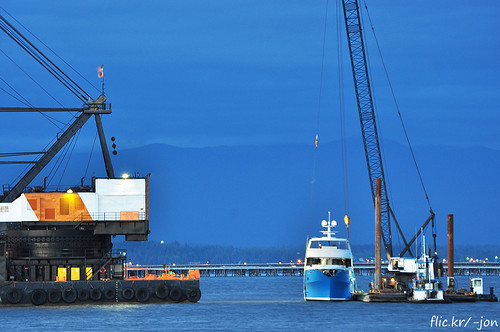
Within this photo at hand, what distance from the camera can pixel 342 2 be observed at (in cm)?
15938

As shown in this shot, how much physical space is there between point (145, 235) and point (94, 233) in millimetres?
4582

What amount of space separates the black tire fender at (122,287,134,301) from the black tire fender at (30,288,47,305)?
A: 6.47 metres

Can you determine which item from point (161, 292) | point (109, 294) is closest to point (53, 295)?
point (109, 294)

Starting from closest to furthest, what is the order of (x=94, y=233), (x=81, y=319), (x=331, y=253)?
(x=81, y=319) < (x=94, y=233) < (x=331, y=253)

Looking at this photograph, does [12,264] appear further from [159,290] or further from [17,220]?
[159,290]

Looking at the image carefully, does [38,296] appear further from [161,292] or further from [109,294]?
[161,292]

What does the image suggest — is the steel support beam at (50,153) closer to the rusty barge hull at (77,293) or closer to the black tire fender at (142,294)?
→ the rusty barge hull at (77,293)

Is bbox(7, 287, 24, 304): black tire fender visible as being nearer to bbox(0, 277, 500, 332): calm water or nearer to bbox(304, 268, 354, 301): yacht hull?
bbox(0, 277, 500, 332): calm water

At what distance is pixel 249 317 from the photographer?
9094 cm

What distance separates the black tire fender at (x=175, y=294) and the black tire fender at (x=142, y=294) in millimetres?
1934

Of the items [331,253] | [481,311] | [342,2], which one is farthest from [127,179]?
[342,2]

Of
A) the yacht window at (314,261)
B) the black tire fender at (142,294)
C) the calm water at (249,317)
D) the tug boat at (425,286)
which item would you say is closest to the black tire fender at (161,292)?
the black tire fender at (142,294)

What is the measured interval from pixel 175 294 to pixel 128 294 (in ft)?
12.9

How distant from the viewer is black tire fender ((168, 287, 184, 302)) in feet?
296
